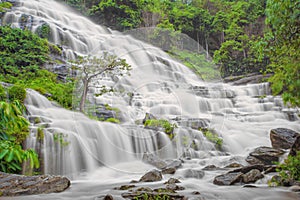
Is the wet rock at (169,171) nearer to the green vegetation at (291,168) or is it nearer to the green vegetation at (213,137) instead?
the green vegetation at (291,168)

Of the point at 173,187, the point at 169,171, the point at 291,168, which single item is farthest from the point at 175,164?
the point at 291,168

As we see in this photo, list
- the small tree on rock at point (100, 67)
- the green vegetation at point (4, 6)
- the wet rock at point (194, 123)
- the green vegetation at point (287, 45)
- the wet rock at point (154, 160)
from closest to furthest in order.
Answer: the green vegetation at point (287, 45) < the wet rock at point (154, 160) < the small tree on rock at point (100, 67) < the wet rock at point (194, 123) < the green vegetation at point (4, 6)

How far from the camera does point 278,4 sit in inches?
98.9

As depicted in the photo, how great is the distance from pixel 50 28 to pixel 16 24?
5.04 ft

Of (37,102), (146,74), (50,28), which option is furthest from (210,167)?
(50,28)

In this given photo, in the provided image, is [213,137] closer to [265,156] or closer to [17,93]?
[265,156]

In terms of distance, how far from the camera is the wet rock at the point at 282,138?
623 cm

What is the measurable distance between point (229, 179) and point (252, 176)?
1.29 feet

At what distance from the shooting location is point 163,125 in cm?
670

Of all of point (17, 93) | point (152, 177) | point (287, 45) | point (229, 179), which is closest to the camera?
point (287, 45)

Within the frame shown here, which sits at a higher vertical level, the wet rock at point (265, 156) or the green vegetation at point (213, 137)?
the green vegetation at point (213, 137)

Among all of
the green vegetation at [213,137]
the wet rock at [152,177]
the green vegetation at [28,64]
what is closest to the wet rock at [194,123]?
the green vegetation at [213,137]

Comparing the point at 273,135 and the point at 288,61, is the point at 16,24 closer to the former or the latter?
the point at 273,135

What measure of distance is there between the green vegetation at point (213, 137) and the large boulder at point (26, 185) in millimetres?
4464
